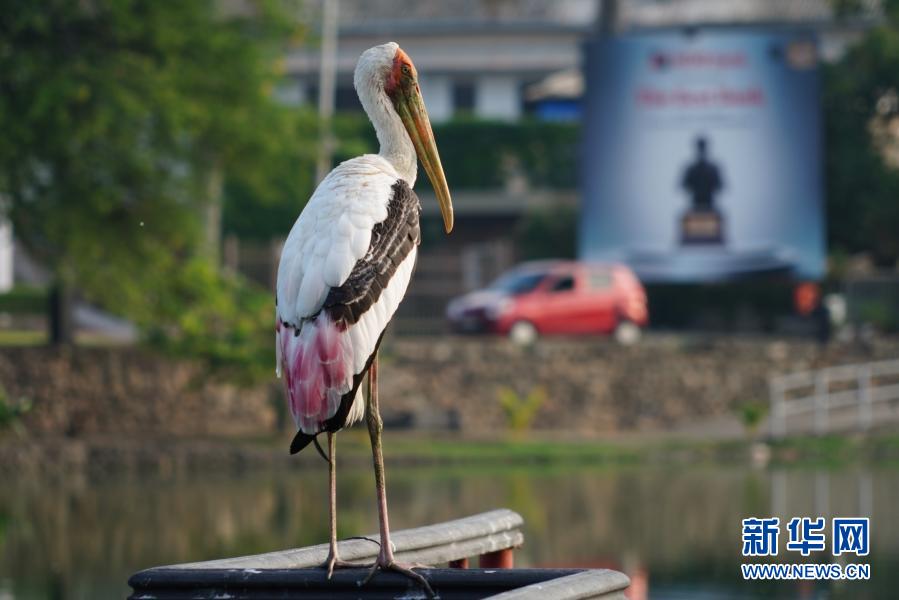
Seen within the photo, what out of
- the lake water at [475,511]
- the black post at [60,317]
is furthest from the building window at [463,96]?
the lake water at [475,511]

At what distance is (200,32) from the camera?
96.0ft

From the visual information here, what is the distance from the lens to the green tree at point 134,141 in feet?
92.5

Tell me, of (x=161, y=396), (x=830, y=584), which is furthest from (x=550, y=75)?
(x=830, y=584)

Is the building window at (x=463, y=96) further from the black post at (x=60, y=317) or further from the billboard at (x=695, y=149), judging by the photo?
the black post at (x=60, y=317)

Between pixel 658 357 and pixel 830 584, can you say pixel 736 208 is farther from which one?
pixel 830 584

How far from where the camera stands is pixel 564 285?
3597 centimetres

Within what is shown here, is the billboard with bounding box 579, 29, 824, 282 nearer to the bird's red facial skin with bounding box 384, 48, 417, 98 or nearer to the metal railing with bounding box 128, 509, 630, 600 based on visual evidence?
the bird's red facial skin with bounding box 384, 48, 417, 98

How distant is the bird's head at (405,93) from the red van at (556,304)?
27.6 meters

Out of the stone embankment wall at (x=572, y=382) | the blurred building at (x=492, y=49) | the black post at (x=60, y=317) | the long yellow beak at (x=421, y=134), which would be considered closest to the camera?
the long yellow beak at (x=421, y=134)

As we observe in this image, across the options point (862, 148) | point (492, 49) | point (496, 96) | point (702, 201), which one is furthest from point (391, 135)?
point (496, 96)

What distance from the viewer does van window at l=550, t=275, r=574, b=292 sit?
1415 inches

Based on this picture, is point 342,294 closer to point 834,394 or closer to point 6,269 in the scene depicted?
point 834,394

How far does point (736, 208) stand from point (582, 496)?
578 inches

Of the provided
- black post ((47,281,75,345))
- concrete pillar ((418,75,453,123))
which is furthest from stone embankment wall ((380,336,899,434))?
concrete pillar ((418,75,453,123))
